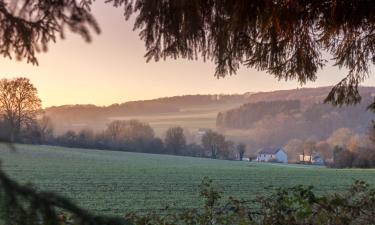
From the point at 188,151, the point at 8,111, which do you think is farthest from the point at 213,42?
the point at 188,151

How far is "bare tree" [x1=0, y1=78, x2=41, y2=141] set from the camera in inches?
64.5

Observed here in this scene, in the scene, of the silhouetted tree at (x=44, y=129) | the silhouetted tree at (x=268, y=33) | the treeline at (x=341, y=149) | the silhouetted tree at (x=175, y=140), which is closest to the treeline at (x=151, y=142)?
the silhouetted tree at (x=175, y=140)

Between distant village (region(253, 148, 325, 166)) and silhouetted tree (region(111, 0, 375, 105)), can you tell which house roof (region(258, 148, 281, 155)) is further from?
silhouetted tree (region(111, 0, 375, 105))

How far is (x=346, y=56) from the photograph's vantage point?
607 cm

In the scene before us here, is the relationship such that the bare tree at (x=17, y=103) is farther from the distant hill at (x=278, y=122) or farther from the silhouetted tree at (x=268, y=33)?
the distant hill at (x=278, y=122)

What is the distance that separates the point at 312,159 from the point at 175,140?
79.1ft

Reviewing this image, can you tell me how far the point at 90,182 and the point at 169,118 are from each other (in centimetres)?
6681

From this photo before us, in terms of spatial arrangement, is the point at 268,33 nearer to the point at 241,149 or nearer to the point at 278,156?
the point at 241,149

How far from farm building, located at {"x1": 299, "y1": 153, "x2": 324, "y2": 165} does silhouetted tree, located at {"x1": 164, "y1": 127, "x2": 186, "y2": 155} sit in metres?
20.5

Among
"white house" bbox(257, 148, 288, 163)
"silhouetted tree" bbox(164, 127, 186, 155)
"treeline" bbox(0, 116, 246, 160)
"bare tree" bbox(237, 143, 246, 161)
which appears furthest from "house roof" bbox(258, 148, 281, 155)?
"silhouetted tree" bbox(164, 127, 186, 155)

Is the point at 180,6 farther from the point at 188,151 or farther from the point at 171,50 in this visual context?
the point at 188,151

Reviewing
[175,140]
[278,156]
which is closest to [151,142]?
[175,140]

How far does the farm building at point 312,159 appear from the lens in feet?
255

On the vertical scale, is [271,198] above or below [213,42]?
below
